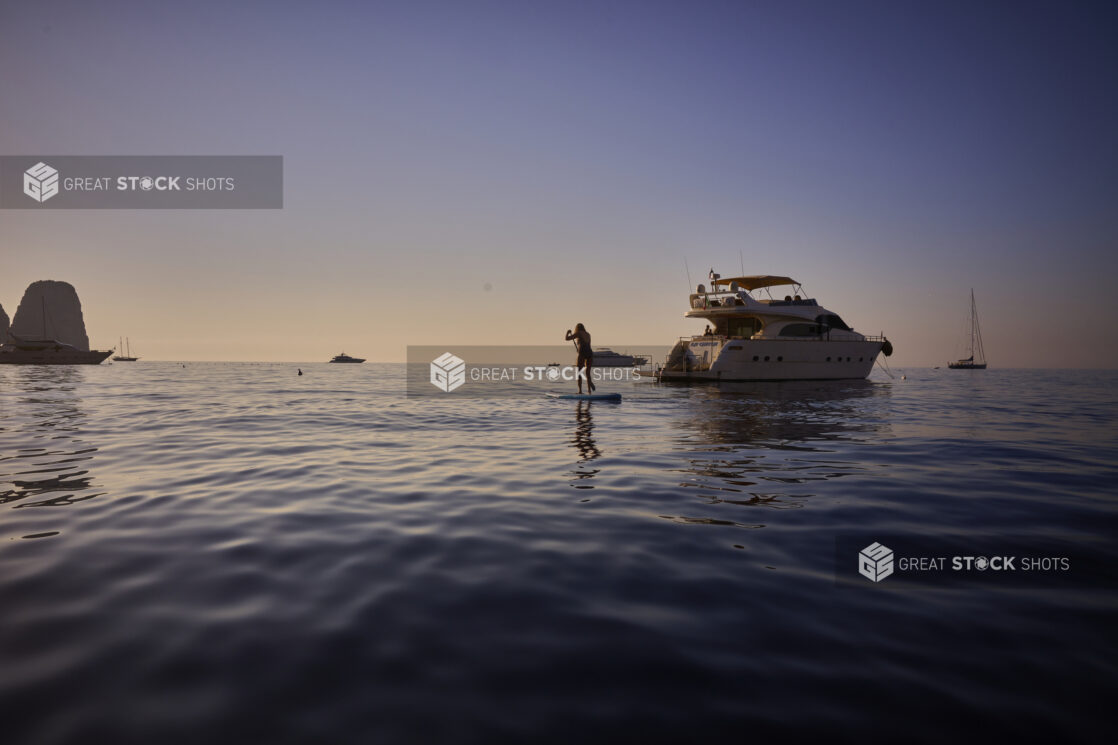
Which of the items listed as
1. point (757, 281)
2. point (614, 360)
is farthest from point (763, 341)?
point (614, 360)

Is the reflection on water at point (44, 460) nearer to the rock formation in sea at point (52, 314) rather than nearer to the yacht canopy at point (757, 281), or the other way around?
the yacht canopy at point (757, 281)

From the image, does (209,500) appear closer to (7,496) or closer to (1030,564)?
(7,496)

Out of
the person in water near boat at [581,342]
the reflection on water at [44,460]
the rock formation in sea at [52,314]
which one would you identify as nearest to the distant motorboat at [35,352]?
the reflection on water at [44,460]

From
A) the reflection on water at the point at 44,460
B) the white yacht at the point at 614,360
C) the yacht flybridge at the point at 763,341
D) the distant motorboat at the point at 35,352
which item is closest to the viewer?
the reflection on water at the point at 44,460

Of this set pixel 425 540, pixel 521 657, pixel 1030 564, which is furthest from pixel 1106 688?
pixel 425 540

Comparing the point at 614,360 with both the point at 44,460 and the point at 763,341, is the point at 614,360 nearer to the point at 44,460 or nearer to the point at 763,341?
the point at 763,341

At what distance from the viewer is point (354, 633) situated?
9.15ft

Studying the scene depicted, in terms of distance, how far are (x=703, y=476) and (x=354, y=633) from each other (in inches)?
215

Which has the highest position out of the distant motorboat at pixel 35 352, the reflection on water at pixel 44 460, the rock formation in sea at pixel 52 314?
the rock formation in sea at pixel 52 314

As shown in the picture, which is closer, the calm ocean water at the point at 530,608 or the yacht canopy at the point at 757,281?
the calm ocean water at the point at 530,608

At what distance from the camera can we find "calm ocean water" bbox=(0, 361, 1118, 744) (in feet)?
6.93

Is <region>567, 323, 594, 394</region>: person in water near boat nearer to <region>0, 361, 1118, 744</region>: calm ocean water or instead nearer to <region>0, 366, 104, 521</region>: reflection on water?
<region>0, 361, 1118, 744</region>: calm ocean water

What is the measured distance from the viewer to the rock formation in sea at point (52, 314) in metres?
150

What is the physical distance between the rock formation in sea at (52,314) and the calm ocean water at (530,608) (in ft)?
665
